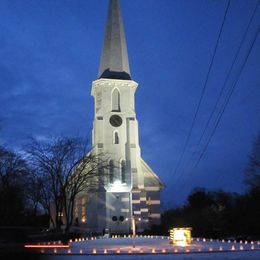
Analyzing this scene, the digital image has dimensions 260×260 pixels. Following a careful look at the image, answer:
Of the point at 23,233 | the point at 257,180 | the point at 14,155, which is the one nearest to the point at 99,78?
the point at 14,155

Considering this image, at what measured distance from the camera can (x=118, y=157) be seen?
60094 millimetres

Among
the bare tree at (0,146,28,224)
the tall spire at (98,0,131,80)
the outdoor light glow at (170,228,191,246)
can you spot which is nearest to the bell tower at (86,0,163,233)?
the tall spire at (98,0,131,80)

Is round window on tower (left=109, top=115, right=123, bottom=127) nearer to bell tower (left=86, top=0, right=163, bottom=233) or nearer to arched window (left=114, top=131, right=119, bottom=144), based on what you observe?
bell tower (left=86, top=0, right=163, bottom=233)

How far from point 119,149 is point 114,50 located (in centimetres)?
1587

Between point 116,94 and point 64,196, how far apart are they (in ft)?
87.2

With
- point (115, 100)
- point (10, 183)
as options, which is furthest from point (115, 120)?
point (10, 183)

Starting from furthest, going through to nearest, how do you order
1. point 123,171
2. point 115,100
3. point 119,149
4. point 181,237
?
point 115,100
point 119,149
point 123,171
point 181,237

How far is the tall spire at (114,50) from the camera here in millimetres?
63500

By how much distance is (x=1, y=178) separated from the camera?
4416 cm

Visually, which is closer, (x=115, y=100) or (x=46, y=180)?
(x=46, y=180)

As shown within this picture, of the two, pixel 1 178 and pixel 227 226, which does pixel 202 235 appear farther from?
pixel 1 178

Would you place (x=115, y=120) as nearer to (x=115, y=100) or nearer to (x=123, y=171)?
(x=115, y=100)

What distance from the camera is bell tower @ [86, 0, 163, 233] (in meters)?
56.5

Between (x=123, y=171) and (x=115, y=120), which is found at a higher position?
(x=115, y=120)
